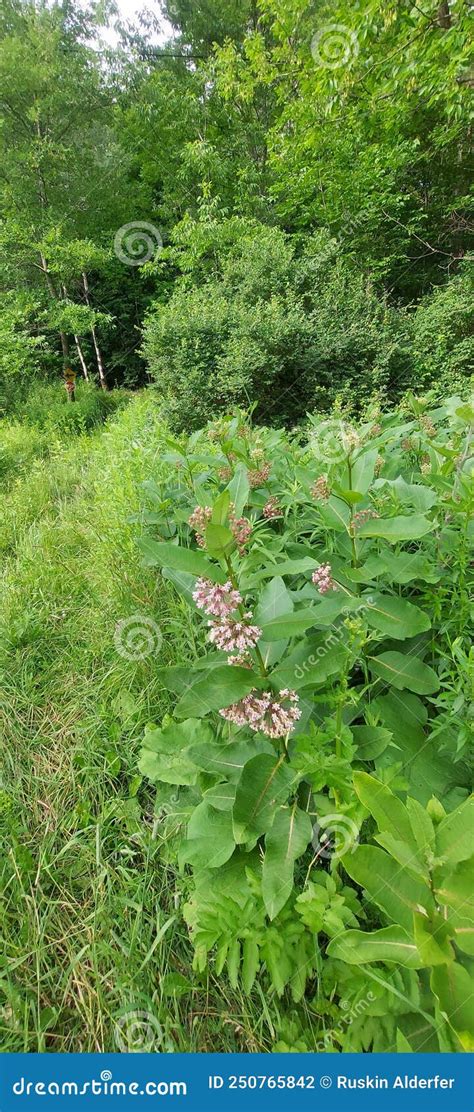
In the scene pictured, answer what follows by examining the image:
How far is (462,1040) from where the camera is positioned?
684 mm

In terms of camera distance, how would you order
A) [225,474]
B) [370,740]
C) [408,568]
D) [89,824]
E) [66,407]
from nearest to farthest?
[370,740] → [408,568] → [89,824] → [225,474] → [66,407]

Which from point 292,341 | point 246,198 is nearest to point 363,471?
point 292,341

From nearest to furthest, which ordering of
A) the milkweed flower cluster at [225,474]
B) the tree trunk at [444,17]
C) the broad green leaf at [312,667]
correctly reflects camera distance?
the broad green leaf at [312,667], the milkweed flower cluster at [225,474], the tree trunk at [444,17]

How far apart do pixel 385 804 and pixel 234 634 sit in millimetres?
396

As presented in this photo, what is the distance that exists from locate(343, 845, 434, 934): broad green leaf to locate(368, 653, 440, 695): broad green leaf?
40 centimetres

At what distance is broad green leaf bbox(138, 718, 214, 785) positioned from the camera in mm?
1323

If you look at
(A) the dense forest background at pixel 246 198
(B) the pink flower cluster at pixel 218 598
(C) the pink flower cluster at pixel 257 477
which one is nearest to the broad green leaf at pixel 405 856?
(B) the pink flower cluster at pixel 218 598

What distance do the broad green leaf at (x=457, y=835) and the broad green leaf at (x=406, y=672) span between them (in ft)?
1.12

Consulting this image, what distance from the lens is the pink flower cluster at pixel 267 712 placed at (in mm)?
973

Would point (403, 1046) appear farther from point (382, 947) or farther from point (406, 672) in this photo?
point (406, 672)

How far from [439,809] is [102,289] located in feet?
49.9

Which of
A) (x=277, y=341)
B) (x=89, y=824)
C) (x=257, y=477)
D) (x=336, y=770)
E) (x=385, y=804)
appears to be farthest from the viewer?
(x=277, y=341)

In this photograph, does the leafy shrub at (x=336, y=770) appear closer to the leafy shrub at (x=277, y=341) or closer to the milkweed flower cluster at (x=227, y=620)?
→ the milkweed flower cluster at (x=227, y=620)

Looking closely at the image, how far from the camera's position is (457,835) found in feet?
2.53
